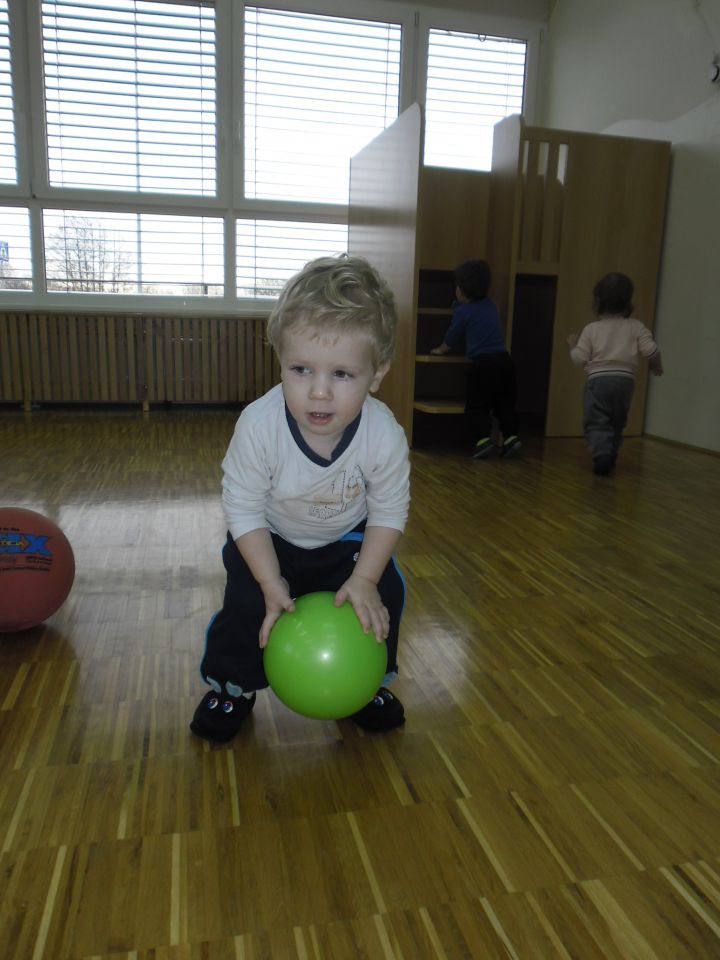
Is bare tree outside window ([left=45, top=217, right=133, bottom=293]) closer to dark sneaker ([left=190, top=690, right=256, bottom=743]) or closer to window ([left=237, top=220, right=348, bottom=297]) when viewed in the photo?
window ([left=237, top=220, right=348, bottom=297])

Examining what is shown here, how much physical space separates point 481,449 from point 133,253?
10.4 feet

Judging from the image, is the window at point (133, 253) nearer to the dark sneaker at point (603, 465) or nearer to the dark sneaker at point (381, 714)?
the dark sneaker at point (603, 465)

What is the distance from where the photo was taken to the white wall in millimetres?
4195

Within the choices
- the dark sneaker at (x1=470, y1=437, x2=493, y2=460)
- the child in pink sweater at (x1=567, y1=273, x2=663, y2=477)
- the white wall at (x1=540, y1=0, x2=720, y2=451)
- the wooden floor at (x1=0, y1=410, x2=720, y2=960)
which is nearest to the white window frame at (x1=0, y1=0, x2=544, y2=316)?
the white wall at (x1=540, y1=0, x2=720, y2=451)

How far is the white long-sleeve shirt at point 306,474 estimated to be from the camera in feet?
4.09

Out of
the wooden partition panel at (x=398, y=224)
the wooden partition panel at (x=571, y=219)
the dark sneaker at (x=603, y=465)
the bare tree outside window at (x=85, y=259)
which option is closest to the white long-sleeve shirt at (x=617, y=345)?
the dark sneaker at (x=603, y=465)

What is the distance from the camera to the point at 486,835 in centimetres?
105

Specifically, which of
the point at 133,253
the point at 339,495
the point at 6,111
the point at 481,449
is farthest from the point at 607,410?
the point at 6,111

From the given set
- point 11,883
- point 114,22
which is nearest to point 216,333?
point 114,22

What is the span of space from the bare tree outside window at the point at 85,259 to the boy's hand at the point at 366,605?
16.3 feet

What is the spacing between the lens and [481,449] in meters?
4.04

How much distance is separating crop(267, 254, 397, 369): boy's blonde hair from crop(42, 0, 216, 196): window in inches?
191

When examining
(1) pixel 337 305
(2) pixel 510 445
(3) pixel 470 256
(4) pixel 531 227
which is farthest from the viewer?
(3) pixel 470 256

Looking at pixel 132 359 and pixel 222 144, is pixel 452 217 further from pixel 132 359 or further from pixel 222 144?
pixel 132 359
